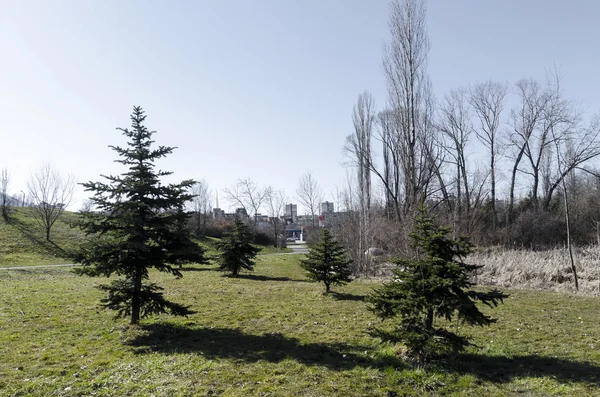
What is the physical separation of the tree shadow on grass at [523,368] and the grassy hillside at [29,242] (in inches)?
709

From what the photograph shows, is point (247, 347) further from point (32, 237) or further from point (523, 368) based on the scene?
point (32, 237)

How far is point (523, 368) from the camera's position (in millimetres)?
5961

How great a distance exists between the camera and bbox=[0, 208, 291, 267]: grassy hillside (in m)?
26.5

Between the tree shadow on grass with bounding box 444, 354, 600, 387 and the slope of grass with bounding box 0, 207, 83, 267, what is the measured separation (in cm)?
2462

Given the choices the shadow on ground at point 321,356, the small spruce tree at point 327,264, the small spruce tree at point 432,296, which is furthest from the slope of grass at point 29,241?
the small spruce tree at point 432,296

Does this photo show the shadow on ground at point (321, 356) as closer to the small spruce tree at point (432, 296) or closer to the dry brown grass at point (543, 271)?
the small spruce tree at point (432, 296)

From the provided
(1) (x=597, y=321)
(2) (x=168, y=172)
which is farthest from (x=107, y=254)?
(1) (x=597, y=321)

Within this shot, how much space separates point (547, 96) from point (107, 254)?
32.0m

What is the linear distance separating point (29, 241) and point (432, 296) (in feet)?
117

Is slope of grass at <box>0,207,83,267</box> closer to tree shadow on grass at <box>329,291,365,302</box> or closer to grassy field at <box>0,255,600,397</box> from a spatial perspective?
grassy field at <box>0,255,600,397</box>

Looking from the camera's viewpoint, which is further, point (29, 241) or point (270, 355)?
point (29, 241)

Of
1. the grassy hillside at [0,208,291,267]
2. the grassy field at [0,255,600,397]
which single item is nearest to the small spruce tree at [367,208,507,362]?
the grassy field at [0,255,600,397]

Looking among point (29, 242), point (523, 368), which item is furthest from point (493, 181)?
point (29, 242)

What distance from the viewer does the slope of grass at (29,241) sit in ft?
87.2
